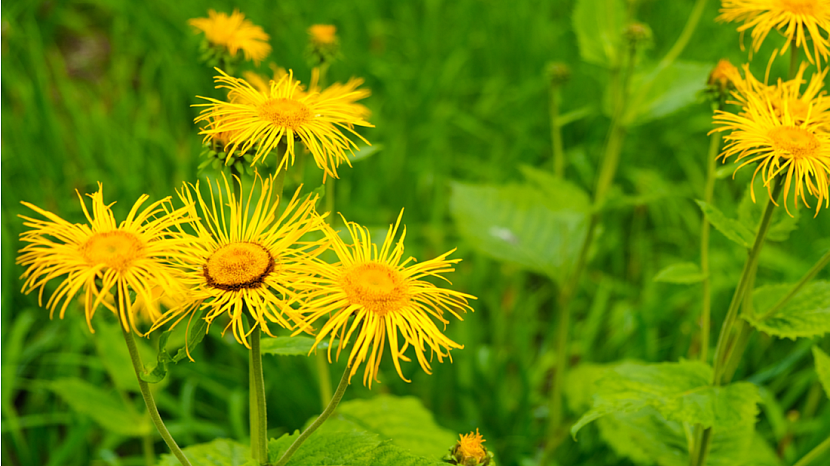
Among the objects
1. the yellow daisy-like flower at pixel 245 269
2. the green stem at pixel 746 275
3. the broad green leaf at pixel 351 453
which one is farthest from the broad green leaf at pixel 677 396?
the yellow daisy-like flower at pixel 245 269

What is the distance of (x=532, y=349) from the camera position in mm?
2803

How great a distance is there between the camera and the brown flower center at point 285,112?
1.18 meters

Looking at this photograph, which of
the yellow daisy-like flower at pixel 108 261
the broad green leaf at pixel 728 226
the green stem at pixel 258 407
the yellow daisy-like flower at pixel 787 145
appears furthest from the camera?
the broad green leaf at pixel 728 226

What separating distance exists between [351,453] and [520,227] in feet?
5.15

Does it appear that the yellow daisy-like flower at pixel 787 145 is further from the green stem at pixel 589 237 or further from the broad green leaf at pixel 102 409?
the broad green leaf at pixel 102 409

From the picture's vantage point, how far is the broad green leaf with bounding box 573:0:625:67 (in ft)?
6.99

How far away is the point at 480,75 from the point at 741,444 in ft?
8.16

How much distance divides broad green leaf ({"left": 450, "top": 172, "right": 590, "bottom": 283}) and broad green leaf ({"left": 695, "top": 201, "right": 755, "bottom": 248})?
34.4 inches

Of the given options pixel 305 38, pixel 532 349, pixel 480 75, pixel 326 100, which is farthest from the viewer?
pixel 480 75

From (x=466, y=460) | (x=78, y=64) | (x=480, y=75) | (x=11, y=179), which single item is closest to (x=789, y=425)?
(x=466, y=460)

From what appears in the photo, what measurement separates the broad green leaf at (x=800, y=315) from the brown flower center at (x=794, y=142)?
0.37 m

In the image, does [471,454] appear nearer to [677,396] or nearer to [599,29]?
[677,396]

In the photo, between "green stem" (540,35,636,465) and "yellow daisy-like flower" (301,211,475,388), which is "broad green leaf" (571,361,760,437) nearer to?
"yellow daisy-like flower" (301,211,475,388)

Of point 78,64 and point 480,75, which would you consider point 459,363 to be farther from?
point 78,64
